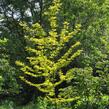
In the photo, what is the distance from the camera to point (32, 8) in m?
23.7

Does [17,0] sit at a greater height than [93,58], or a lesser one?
greater

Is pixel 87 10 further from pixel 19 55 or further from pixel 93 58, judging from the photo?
pixel 19 55

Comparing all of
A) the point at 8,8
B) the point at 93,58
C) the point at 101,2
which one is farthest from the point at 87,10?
the point at 8,8

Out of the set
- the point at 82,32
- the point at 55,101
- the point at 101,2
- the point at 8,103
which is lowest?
the point at 8,103

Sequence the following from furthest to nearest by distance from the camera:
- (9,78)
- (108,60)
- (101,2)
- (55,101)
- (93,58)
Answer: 1. (101,2)
2. (93,58)
3. (9,78)
4. (108,60)
5. (55,101)

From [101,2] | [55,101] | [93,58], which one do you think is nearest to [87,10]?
[101,2]

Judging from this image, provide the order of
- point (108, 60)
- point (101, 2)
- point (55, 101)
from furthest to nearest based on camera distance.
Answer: point (101, 2) < point (108, 60) < point (55, 101)

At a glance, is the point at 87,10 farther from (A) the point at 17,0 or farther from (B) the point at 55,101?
(B) the point at 55,101

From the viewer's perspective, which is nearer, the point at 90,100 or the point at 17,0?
the point at 90,100

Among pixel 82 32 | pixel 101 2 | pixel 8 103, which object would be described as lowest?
pixel 8 103

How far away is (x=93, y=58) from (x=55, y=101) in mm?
7857

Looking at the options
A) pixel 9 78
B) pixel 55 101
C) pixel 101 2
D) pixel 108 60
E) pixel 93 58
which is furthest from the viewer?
pixel 101 2

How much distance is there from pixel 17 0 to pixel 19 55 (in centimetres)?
299

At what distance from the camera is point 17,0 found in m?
23.4
